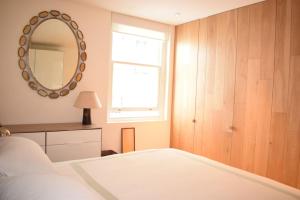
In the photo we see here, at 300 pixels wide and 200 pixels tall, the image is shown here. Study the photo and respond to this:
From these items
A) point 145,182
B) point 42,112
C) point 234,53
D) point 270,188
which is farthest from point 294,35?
point 42,112

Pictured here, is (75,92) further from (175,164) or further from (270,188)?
(270,188)

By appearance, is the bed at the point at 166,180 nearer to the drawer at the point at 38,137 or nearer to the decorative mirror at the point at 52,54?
the drawer at the point at 38,137

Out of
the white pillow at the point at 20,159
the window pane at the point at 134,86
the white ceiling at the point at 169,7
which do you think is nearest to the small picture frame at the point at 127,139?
the window pane at the point at 134,86

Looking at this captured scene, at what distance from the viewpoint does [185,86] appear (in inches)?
149

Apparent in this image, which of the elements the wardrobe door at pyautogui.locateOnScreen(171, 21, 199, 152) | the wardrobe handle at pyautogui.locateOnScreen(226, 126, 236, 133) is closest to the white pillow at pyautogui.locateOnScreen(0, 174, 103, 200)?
the wardrobe handle at pyautogui.locateOnScreen(226, 126, 236, 133)

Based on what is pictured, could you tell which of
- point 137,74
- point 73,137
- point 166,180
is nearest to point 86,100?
point 73,137

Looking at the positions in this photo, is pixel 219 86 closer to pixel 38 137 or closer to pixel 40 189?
pixel 38 137

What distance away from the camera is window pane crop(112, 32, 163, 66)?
3.63 m

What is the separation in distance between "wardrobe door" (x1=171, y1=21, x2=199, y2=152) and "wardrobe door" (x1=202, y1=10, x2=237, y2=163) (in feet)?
0.85

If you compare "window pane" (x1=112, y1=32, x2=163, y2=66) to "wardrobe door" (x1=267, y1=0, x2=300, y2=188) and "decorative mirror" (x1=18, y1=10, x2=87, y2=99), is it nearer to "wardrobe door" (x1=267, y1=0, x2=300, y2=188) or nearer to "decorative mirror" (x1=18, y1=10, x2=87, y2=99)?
"decorative mirror" (x1=18, y1=10, x2=87, y2=99)

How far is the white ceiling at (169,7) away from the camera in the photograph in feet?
9.51

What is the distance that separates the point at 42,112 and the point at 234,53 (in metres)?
2.47

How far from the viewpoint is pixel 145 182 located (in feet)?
5.29

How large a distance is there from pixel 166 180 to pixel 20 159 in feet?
2.96
